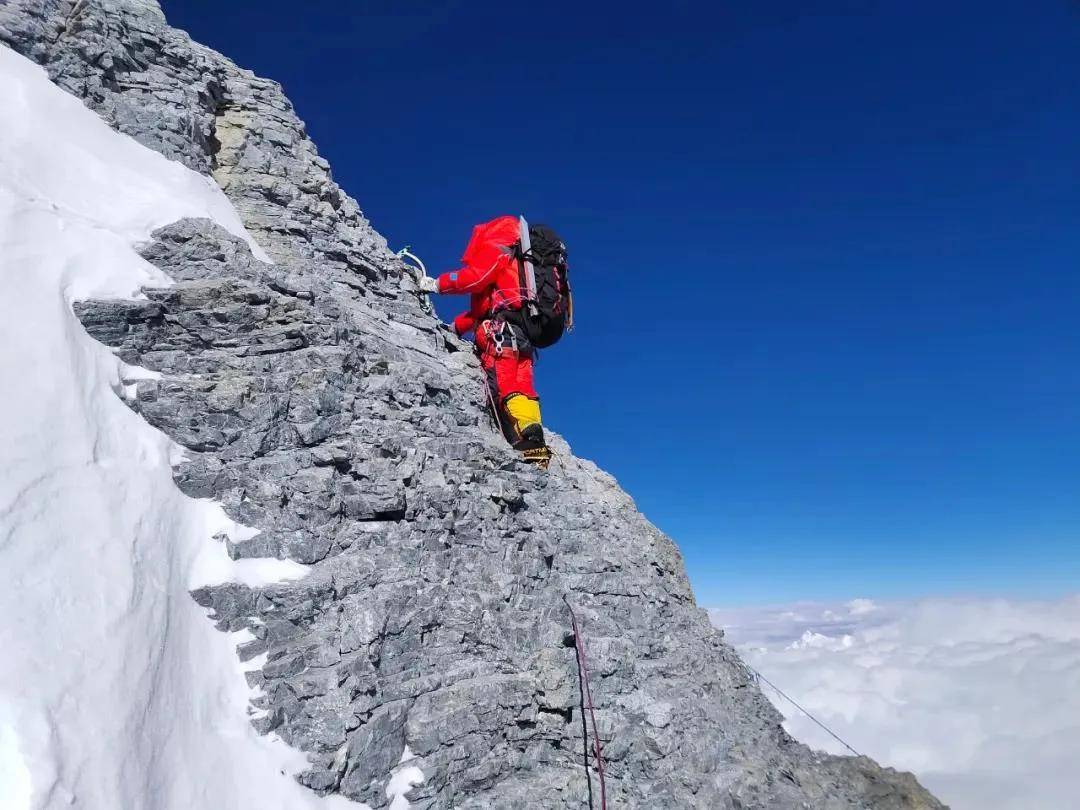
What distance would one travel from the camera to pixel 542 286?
470 inches

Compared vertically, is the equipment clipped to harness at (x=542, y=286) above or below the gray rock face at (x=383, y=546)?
above

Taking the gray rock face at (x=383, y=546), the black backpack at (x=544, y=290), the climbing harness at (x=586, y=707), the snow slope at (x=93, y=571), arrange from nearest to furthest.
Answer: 1. the snow slope at (x=93, y=571)
2. the gray rock face at (x=383, y=546)
3. the climbing harness at (x=586, y=707)
4. the black backpack at (x=544, y=290)

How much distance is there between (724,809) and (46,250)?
1024cm

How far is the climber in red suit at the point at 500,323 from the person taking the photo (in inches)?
439

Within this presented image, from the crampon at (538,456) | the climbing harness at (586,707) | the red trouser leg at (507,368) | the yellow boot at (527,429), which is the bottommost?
the climbing harness at (586,707)

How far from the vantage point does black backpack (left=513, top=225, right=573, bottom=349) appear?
38.5ft

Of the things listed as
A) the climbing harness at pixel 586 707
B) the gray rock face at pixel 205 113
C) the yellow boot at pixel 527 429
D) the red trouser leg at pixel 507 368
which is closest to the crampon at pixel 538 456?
the yellow boot at pixel 527 429

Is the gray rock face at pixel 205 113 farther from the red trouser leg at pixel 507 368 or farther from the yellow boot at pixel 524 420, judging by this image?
the yellow boot at pixel 524 420

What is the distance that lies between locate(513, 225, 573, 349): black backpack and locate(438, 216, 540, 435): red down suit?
178 millimetres

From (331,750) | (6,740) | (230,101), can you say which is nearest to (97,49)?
(230,101)

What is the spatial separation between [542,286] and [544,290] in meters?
0.10

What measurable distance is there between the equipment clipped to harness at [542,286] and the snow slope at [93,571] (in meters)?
5.92

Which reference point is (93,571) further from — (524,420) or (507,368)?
(507,368)

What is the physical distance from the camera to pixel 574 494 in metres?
11.1
